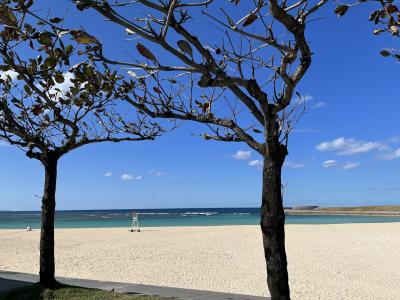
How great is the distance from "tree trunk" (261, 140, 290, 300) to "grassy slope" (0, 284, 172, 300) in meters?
2.95

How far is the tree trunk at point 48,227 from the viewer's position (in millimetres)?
7785

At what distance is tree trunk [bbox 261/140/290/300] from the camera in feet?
14.7

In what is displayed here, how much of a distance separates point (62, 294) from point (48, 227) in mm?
1113

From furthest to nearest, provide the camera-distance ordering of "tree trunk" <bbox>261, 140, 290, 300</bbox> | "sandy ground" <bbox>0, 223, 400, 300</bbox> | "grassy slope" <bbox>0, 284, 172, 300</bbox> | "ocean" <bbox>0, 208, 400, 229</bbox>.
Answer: "ocean" <bbox>0, 208, 400, 229</bbox> → "sandy ground" <bbox>0, 223, 400, 300</bbox> → "grassy slope" <bbox>0, 284, 172, 300</bbox> → "tree trunk" <bbox>261, 140, 290, 300</bbox>

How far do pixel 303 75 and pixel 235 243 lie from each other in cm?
1914

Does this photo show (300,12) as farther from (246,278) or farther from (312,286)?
(246,278)

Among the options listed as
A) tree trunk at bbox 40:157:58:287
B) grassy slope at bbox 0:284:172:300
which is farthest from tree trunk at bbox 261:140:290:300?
tree trunk at bbox 40:157:58:287

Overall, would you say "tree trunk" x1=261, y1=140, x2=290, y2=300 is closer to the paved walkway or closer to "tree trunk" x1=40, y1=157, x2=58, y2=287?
the paved walkway

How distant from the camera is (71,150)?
26.8ft

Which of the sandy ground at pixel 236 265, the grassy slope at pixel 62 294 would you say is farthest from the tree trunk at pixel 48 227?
the sandy ground at pixel 236 265

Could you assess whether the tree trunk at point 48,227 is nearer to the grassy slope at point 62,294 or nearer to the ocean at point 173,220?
the grassy slope at point 62,294

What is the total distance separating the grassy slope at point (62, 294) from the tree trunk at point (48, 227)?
0.68 feet

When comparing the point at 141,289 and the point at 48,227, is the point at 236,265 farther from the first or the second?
the point at 48,227

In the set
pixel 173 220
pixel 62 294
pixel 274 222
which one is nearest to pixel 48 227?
pixel 62 294
